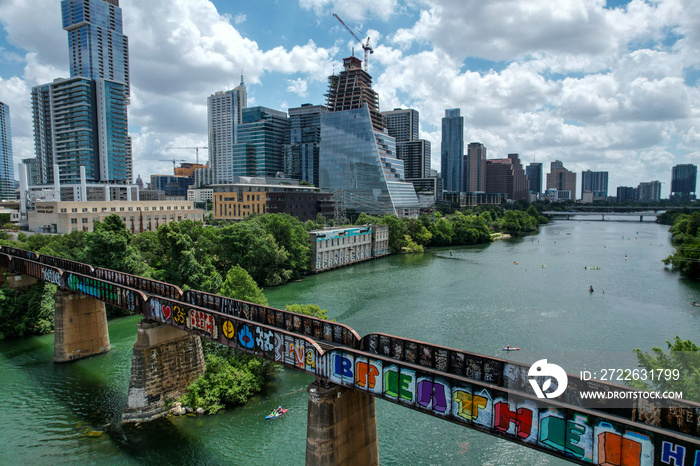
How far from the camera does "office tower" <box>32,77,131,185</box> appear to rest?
6088 inches

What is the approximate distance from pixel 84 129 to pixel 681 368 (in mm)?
179503

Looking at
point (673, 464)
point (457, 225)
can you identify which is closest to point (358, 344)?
point (673, 464)

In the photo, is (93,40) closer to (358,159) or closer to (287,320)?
(358,159)

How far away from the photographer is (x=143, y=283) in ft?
112

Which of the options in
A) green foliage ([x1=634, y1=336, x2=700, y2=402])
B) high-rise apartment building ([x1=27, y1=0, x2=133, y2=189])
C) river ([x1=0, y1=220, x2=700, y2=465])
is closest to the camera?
green foliage ([x1=634, y1=336, x2=700, y2=402])

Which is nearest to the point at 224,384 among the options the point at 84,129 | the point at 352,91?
the point at 352,91

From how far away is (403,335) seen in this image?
43.8 metres

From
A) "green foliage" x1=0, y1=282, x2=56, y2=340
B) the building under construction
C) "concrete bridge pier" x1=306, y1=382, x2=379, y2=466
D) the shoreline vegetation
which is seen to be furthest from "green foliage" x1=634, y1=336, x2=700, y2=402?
the building under construction

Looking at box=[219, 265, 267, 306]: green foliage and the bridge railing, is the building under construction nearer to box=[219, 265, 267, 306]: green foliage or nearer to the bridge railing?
box=[219, 265, 267, 306]: green foliage

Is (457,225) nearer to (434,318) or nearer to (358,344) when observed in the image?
(434,318)

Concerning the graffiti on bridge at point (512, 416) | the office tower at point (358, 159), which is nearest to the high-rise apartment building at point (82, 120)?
the office tower at point (358, 159)

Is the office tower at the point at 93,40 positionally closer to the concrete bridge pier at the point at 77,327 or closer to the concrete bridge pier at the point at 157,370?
the concrete bridge pier at the point at 77,327

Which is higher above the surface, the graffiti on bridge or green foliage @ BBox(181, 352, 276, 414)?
the graffiti on bridge

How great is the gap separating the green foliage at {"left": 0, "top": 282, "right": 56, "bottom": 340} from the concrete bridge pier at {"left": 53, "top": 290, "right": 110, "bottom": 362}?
9.13 metres
